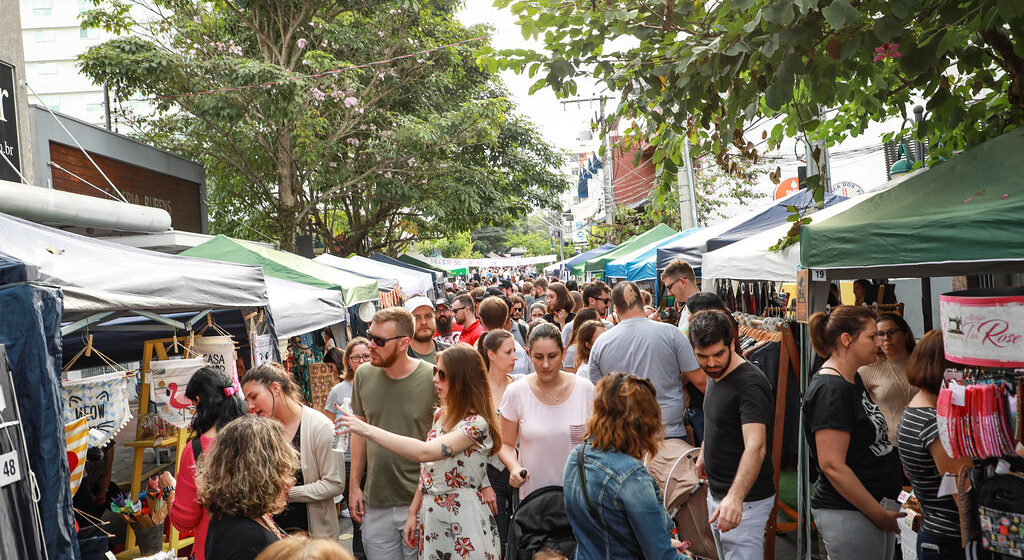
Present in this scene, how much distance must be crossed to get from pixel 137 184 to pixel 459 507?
45.9ft

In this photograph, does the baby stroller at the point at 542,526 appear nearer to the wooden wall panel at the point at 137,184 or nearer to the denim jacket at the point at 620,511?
the denim jacket at the point at 620,511

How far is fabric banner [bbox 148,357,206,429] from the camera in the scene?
5949mm

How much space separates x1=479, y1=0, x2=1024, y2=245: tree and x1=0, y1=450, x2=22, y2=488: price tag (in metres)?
3.26

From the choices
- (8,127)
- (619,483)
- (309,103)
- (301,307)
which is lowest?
(619,483)

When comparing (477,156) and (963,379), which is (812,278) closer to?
(963,379)

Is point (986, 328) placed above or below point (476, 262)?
below

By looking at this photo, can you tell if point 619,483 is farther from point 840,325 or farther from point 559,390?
point 840,325

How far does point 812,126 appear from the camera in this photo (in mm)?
4445

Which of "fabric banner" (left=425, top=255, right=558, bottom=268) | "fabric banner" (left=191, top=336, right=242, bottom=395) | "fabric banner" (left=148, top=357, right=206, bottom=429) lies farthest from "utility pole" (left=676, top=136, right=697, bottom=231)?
"fabric banner" (left=425, top=255, right=558, bottom=268)

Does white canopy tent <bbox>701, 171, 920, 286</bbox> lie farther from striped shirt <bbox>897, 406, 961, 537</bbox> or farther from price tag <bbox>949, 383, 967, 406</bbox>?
price tag <bbox>949, 383, 967, 406</bbox>

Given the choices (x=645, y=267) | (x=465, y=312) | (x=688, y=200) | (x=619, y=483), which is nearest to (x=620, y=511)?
(x=619, y=483)

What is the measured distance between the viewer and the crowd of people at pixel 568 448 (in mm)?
3027

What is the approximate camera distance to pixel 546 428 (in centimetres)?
441

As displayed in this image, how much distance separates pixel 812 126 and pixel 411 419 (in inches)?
116
